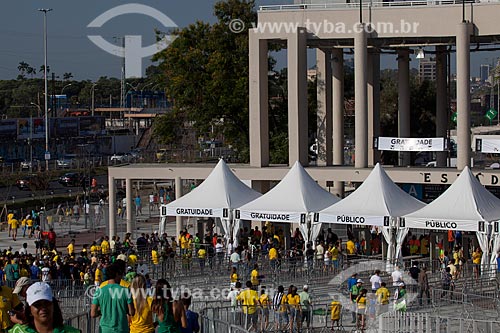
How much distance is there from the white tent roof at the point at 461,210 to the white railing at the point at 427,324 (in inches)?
328

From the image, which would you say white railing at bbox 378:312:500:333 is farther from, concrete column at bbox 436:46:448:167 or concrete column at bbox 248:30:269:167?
concrete column at bbox 436:46:448:167

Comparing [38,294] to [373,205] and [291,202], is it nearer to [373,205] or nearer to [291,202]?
[373,205]

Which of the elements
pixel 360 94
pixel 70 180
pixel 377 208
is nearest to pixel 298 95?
pixel 360 94

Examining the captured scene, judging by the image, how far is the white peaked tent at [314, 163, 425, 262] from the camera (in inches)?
1164

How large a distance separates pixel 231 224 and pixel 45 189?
43.0 m

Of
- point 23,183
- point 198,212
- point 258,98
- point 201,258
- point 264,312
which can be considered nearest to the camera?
point 264,312

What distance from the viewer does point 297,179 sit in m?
32.5

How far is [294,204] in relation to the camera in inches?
1238

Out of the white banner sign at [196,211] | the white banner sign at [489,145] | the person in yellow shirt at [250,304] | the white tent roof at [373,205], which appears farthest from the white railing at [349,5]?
the person in yellow shirt at [250,304]

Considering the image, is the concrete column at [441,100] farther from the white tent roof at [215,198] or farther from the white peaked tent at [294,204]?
the white tent roof at [215,198]

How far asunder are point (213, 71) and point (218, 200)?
24.3 metres

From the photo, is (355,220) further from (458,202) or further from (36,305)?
(36,305)

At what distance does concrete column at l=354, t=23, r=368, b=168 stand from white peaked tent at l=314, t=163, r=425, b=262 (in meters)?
8.27

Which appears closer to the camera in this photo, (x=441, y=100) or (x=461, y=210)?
(x=461, y=210)
